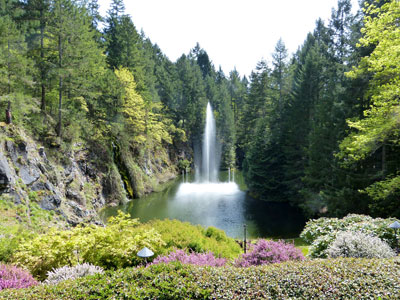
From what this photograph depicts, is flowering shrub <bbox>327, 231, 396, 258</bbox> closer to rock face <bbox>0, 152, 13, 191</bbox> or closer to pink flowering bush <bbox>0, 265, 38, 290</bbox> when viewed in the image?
pink flowering bush <bbox>0, 265, 38, 290</bbox>

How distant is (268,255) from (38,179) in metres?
12.4

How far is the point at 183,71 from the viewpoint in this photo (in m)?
52.7

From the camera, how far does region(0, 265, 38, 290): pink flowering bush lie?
18.2 feet

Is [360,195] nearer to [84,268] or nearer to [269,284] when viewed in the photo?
[269,284]

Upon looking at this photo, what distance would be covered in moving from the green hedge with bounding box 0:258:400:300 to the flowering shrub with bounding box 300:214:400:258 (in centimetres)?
279

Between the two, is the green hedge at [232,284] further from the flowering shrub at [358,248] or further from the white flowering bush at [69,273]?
the flowering shrub at [358,248]

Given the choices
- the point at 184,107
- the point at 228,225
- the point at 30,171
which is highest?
the point at 184,107

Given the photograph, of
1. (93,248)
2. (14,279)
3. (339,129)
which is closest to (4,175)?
(93,248)

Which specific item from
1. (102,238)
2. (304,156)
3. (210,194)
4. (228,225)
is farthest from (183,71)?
(102,238)

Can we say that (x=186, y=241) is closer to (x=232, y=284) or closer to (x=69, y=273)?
(x=69, y=273)

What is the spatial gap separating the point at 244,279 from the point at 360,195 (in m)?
12.9

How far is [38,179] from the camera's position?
46.5 feet

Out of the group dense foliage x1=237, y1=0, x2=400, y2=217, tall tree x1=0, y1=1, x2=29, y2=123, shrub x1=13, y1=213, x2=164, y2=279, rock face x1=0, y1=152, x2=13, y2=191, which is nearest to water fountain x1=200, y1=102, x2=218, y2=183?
dense foliage x1=237, y1=0, x2=400, y2=217

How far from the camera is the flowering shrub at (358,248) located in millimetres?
6870
